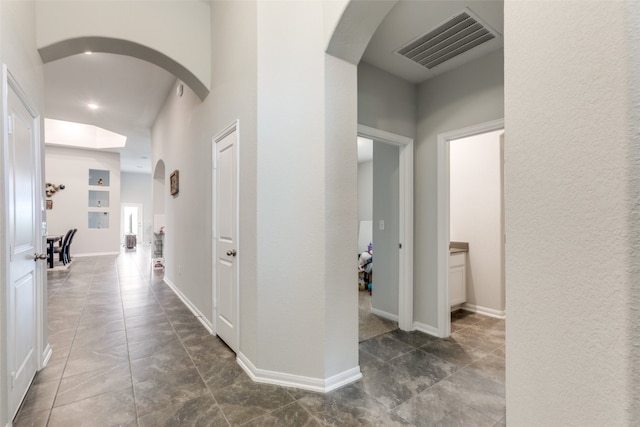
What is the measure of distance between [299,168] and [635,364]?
1839 millimetres

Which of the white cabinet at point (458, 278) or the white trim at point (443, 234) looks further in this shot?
the white cabinet at point (458, 278)

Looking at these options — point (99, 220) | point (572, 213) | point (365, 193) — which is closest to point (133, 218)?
point (99, 220)

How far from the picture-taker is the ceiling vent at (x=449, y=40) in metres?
2.29

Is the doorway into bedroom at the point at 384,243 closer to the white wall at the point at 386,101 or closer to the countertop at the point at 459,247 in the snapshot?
the white wall at the point at 386,101

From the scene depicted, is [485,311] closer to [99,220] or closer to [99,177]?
[99,220]

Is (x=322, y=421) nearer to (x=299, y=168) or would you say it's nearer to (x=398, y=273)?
(x=299, y=168)

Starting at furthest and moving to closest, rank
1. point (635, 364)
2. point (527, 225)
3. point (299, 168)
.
Result: 1. point (299, 168)
2. point (527, 225)
3. point (635, 364)

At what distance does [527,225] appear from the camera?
2.60 ft

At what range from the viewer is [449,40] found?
2529 mm

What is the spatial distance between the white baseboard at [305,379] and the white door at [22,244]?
143 cm

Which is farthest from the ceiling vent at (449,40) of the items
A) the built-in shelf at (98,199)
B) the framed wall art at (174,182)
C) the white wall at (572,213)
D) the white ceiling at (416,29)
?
the built-in shelf at (98,199)

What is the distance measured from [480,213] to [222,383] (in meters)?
3.51

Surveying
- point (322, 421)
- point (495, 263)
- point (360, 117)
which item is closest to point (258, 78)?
point (360, 117)

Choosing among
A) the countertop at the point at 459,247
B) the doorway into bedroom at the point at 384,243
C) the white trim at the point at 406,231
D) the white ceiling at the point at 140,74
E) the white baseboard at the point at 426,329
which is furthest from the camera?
the countertop at the point at 459,247
